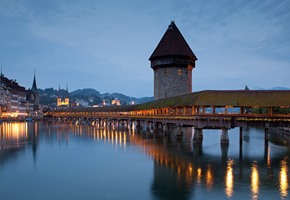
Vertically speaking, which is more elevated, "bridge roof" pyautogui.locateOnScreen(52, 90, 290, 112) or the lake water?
"bridge roof" pyautogui.locateOnScreen(52, 90, 290, 112)

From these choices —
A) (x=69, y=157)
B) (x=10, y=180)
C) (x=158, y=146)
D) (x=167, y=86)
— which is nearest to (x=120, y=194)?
(x=10, y=180)

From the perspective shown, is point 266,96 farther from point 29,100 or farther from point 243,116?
point 29,100

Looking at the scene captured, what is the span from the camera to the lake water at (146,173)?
17.8m

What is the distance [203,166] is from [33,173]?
38.5 feet

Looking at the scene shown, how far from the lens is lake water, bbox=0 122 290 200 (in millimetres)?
17797

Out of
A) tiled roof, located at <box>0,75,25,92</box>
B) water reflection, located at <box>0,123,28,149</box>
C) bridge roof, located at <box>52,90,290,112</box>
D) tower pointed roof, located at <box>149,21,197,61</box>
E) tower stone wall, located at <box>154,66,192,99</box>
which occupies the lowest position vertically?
water reflection, located at <box>0,123,28,149</box>

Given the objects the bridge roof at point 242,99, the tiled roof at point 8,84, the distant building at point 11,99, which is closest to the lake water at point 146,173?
the bridge roof at point 242,99

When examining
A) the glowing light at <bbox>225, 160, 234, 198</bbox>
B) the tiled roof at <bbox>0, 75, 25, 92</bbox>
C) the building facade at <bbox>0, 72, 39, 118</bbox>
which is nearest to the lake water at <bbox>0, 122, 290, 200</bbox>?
the glowing light at <bbox>225, 160, 234, 198</bbox>

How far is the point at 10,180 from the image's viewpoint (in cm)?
2095

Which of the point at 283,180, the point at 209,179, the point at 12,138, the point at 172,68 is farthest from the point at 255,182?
the point at 172,68

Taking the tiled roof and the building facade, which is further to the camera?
the tiled roof

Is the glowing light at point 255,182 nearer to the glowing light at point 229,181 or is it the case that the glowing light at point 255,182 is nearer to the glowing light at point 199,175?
the glowing light at point 229,181

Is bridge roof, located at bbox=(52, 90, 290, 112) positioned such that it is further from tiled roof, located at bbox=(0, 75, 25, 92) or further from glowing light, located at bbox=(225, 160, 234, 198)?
tiled roof, located at bbox=(0, 75, 25, 92)

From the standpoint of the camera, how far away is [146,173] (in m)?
22.7
